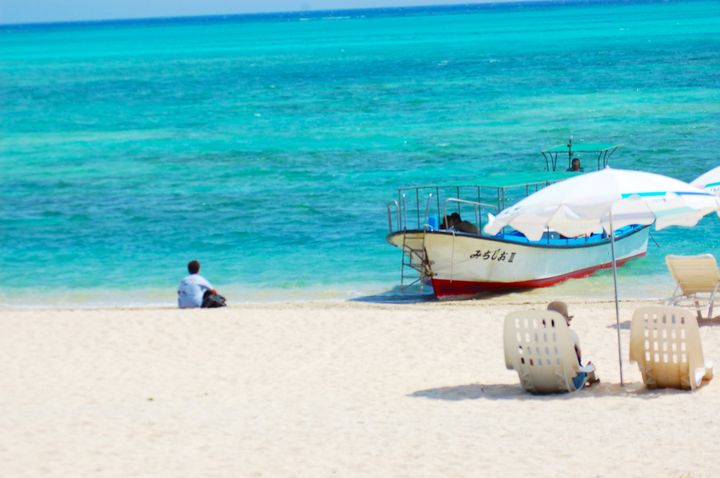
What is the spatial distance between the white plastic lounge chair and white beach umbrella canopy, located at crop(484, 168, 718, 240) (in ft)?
2.98

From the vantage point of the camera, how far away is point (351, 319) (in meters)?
14.9

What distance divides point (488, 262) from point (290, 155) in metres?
20.3

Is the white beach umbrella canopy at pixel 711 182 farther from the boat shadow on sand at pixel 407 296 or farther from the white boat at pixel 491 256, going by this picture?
the boat shadow on sand at pixel 407 296

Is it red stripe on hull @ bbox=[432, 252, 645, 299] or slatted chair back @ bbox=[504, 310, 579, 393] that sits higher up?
red stripe on hull @ bbox=[432, 252, 645, 299]

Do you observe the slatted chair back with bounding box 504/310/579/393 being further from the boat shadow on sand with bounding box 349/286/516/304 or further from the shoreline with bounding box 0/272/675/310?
the boat shadow on sand with bounding box 349/286/516/304

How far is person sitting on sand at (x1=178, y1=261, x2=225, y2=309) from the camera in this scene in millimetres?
15820

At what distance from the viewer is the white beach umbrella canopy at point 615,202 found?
393 inches

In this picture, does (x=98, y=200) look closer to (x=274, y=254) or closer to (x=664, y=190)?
(x=274, y=254)

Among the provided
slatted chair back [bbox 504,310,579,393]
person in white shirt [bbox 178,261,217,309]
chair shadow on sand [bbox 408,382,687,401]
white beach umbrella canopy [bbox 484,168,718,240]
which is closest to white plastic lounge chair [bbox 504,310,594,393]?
slatted chair back [bbox 504,310,579,393]

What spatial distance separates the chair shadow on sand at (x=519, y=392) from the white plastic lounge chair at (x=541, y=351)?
0.13 m

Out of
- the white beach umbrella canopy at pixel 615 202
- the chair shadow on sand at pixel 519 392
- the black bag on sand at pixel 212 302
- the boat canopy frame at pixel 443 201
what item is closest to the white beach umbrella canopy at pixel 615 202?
the white beach umbrella canopy at pixel 615 202

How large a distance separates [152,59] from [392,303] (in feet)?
313

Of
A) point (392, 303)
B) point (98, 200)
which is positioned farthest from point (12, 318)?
point (98, 200)

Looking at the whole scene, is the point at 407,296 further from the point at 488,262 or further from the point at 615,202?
the point at 615,202
